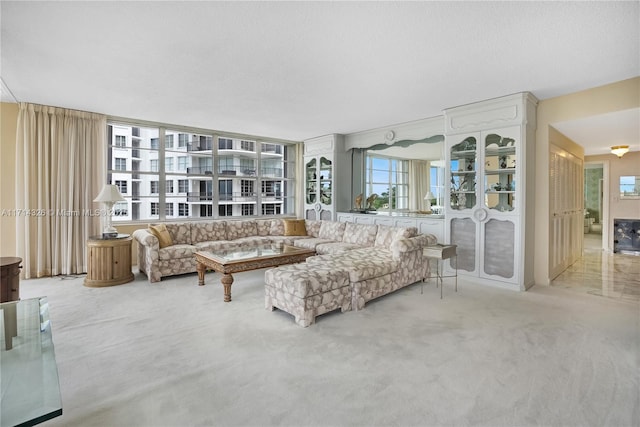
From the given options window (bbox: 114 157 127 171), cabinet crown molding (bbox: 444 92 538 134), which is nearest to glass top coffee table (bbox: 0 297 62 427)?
window (bbox: 114 157 127 171)

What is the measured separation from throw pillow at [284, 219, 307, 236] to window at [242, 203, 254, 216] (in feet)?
4.13

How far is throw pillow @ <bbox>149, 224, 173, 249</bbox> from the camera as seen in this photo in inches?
185

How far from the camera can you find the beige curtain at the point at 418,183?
5.73 metres

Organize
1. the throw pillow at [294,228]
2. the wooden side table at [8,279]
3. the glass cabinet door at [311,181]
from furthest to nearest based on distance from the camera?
1. the glass cabinet door at [311,181]
2. the throw pillow at [294,228]
3. the wooden side table at [8,279]

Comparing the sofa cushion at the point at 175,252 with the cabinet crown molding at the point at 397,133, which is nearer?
the sofa cushion at the point at 175,252

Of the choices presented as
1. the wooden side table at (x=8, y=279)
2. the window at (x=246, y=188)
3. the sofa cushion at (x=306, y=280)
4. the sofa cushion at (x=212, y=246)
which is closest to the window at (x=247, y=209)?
the window at (x=246, y=188)

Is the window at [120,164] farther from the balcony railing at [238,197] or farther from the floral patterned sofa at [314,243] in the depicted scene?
the balcony railing at [238,197]

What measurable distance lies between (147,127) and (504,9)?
5.63m

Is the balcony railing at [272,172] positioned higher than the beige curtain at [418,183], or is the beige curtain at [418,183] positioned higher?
the balcony railing at [272,172]

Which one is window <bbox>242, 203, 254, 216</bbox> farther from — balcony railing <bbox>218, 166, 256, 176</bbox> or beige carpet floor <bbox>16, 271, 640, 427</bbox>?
beige carpet floor <bbox>16, 271, 640, 427</bbox>

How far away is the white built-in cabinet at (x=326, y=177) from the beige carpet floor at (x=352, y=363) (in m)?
3.45

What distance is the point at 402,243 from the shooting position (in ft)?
12.8

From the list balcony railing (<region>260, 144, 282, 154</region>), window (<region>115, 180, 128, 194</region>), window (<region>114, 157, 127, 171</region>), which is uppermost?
balcony railing (<region>260, 144, 282, 154</region>)

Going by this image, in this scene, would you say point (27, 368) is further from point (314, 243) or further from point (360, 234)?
point (360, 234)
